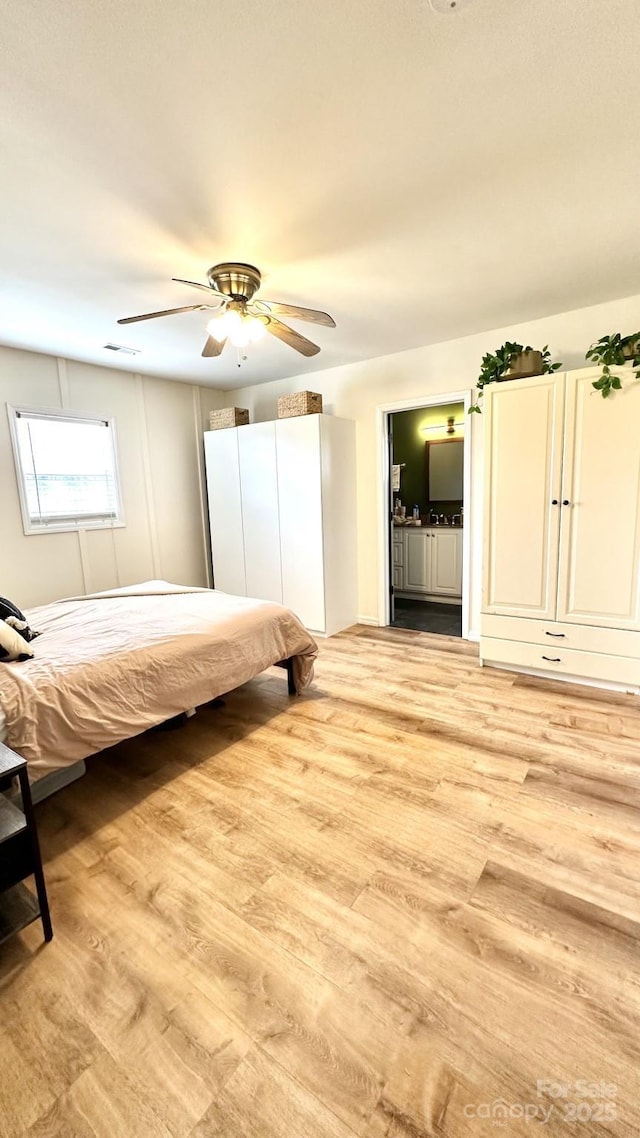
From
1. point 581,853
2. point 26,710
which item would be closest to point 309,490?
point 26,710

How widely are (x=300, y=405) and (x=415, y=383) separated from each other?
105cm

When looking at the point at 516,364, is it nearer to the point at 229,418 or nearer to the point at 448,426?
the point at 448,426

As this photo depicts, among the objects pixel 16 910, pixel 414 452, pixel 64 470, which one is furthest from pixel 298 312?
pixel 414 452

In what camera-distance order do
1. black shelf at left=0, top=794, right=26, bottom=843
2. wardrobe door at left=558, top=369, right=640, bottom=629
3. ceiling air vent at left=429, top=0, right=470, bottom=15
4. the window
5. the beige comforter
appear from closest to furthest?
ceiling air vent at left=429, top=0, right=470, bottom=15, black shelf at left=0, top=794, right=26, bottom=843, the beige comforter, wardrobe door at left=558, top=369, right=640, bottom=629, the window

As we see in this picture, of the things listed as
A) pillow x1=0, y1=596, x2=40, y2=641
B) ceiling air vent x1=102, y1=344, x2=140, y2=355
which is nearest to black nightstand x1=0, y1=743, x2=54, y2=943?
pillow x1=0, y1=596, x2=40, y2=641

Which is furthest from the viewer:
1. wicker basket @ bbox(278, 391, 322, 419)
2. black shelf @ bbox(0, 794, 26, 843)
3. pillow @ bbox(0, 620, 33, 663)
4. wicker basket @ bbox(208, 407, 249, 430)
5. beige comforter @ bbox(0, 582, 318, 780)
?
wicker basket @ bbox(208, 407, 249, 430)

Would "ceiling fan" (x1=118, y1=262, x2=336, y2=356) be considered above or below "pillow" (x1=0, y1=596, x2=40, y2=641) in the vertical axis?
above

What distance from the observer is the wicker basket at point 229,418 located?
15.5 ft

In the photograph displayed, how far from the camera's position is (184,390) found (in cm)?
495

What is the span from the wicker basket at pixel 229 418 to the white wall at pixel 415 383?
466mm

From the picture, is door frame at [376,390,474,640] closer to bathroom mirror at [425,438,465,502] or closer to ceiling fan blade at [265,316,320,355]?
bathroom mirror at [425,438,465,502]

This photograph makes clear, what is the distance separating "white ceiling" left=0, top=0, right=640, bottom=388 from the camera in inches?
48.5

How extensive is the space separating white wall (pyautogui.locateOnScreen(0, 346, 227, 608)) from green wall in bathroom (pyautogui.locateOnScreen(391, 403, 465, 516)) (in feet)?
7.54

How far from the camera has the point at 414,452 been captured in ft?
19.4
